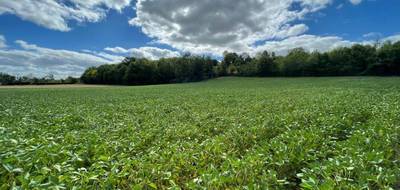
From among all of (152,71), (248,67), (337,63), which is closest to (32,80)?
(152,71)

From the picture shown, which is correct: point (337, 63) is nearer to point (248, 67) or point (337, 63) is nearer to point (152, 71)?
point (248, 67)

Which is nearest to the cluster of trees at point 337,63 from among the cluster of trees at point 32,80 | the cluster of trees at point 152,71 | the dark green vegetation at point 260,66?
the dark green vegetation at point 260,66

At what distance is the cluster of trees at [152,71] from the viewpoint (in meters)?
73.7

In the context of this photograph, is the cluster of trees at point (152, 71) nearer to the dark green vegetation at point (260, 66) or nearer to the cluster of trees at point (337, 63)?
the dark green vegetation at point (260, 66)

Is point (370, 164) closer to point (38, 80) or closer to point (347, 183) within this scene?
point (347, 183)

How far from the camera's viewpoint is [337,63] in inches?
2456

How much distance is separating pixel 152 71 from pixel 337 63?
55.3 metres

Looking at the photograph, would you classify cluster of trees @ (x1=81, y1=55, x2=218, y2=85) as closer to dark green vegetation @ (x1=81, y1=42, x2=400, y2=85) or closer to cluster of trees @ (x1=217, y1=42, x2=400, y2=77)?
dark green vegetation @ (x1=81, y1=42, x2=400, y2=85)

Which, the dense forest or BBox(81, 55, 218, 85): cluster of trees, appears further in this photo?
BBox(81, 55, 218, 85): cluster of trees

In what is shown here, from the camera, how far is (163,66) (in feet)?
259

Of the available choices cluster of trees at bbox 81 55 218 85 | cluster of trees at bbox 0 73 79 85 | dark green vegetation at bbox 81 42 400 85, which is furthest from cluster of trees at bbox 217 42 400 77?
cluster of trees at bbox 0 73 79 85

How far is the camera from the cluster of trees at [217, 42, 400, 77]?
185ft

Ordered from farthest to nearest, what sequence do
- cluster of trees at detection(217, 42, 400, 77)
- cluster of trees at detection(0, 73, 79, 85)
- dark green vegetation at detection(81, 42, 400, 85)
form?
cluster of trees at detection(0, 73, 79, 85)
dark green vegetation at detection(81, 42, 400, 85)
cluster of trees at detection(217, 42, 400, 77)

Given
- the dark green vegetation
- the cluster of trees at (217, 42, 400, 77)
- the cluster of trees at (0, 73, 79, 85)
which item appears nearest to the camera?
the cluster of trees at (217, 42, 400, 77)
